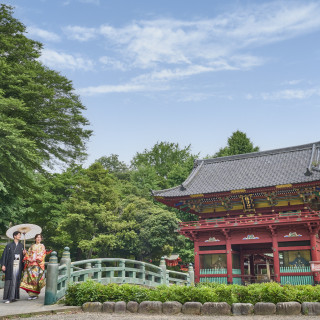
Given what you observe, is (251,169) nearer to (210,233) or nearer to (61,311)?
(210,233)

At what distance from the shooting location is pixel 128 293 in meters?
10.8

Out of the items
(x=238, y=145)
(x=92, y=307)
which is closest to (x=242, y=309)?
(x=92, y=307)

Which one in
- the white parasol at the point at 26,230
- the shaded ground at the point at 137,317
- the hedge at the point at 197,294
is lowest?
the shaded ground at the point at 137,317

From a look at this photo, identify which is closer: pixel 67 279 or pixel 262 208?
pixel 67 279

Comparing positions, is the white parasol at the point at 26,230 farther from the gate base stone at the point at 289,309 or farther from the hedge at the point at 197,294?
the gate base stone at the point at 289,309

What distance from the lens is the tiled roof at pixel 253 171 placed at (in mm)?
25062

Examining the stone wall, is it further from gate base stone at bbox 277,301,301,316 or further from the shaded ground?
the shaded ground

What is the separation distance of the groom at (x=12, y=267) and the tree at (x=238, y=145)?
39.5m

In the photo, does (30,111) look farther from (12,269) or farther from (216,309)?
(216,309)

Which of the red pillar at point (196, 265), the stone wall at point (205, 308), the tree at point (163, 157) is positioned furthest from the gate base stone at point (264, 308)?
the tree at point (163, 157)

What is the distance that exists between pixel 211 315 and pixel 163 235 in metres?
23.0

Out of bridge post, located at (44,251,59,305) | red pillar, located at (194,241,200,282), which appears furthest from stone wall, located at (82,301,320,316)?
red pillar, located at (194,241,200,282)

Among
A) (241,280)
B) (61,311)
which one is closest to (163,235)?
(241,280)

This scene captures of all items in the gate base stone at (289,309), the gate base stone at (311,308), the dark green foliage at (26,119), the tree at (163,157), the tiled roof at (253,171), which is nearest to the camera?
the gate base stone at (311,308)
